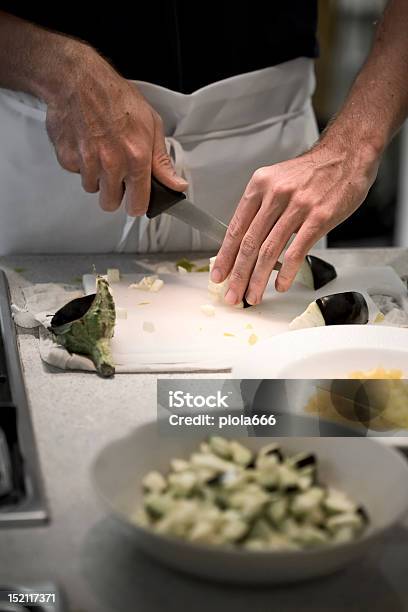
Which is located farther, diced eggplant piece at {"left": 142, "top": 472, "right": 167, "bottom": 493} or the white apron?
the white apron

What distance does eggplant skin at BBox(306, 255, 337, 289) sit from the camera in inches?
53.6

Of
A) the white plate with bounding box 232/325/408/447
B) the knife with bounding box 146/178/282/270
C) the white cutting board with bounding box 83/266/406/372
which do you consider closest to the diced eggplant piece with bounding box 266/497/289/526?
the white plate with bounding box 232/325/408/447

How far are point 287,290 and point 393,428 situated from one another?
411 millimetres

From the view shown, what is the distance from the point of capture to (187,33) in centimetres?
152

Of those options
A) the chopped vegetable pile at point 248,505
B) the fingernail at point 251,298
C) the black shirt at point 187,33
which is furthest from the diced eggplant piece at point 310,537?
the black shirt at point 187,33

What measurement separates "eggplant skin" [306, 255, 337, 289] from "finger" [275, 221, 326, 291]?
3.0 inches

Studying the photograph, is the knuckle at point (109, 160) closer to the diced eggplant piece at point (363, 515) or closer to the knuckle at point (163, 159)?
the knuckle at point (163, 159)

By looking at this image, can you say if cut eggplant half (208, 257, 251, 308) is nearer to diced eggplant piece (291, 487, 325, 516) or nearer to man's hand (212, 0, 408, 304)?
man's hand (212, 0, 408, 304)

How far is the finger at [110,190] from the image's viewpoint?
4.43 ft

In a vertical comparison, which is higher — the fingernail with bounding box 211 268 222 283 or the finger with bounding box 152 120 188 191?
the finger with bounding box 152 120 188 191

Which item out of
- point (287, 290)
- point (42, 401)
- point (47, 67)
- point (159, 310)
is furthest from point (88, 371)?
point (47, 67)

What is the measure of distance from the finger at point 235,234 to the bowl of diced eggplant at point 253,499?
1.62 ft

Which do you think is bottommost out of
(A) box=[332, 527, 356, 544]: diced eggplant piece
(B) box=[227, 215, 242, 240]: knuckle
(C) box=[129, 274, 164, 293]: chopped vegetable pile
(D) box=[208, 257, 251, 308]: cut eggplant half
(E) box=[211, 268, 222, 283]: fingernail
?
(C) box=[129, 274, 164, 293]: chopped vegetable pile

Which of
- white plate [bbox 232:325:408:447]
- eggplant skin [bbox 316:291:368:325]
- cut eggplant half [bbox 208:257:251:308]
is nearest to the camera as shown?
white plate [bbox 232:325:408:447]
